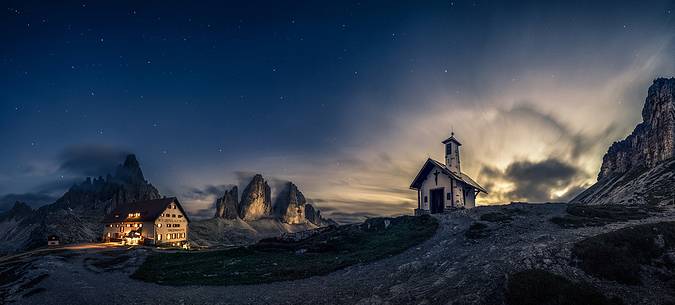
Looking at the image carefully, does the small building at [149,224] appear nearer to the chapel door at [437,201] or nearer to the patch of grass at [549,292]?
the chapel door at [437,201]

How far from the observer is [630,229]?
2062 centimetres

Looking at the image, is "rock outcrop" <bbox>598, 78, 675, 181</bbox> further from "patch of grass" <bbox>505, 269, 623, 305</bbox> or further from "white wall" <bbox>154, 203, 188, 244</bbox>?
"white wall" <bbox>154, 203, 188, 244</bbox>

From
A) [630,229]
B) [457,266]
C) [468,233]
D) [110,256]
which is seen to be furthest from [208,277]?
[110,256]

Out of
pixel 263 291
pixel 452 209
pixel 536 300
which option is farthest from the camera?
pixel 452 209

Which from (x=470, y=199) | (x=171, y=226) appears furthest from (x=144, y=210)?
(x=470, y=199)

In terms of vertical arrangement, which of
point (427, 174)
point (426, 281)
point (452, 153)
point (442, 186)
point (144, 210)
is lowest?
point (144, 210)

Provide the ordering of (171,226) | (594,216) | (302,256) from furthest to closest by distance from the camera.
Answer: (171,226), (302,256), (594,216)

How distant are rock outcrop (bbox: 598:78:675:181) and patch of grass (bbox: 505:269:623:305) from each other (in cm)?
14189

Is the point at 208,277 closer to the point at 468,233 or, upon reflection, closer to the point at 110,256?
the point at 468,233

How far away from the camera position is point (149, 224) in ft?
284

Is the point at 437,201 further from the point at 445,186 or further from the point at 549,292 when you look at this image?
the point at 549,292

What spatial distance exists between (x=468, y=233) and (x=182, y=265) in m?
33.4

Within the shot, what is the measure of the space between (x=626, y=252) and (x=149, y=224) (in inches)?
3827

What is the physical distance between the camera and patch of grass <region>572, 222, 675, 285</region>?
50.9 feet
